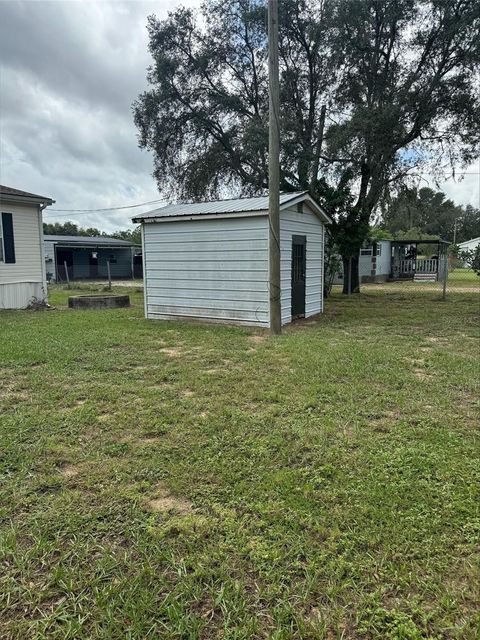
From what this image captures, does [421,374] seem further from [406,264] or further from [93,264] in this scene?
[93,264]

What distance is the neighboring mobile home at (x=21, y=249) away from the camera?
447 inches

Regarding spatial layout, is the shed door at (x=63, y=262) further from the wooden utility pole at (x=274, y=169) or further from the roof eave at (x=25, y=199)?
the wooden utility pole at (x=274, y=169)

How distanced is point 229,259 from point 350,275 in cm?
990

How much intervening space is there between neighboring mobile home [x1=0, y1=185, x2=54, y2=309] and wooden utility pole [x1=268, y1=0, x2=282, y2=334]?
283 inches

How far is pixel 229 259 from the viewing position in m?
Answer: 9.27

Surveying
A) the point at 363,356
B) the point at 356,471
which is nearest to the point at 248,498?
the point at 356,471

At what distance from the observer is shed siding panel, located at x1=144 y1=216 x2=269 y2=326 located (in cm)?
894

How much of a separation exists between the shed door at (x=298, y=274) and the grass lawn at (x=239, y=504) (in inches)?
193

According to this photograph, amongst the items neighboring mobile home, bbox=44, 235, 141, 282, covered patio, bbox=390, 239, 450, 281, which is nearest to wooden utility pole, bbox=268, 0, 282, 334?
covered patio, bbox=390, 239, 450, 281

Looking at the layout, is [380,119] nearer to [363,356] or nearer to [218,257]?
[218,257]

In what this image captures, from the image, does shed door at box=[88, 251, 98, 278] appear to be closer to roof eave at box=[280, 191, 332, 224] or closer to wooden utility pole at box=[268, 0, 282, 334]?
roof eave at box=[280, 191, 332, 224]

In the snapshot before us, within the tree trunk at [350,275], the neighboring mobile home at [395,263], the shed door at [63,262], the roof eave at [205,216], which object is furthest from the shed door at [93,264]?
the roof eave at [205,216]

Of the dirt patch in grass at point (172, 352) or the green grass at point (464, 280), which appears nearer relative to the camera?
the dirt patch in grass at point (172, 352)

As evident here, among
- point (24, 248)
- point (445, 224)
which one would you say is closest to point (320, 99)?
point (24, 248)
